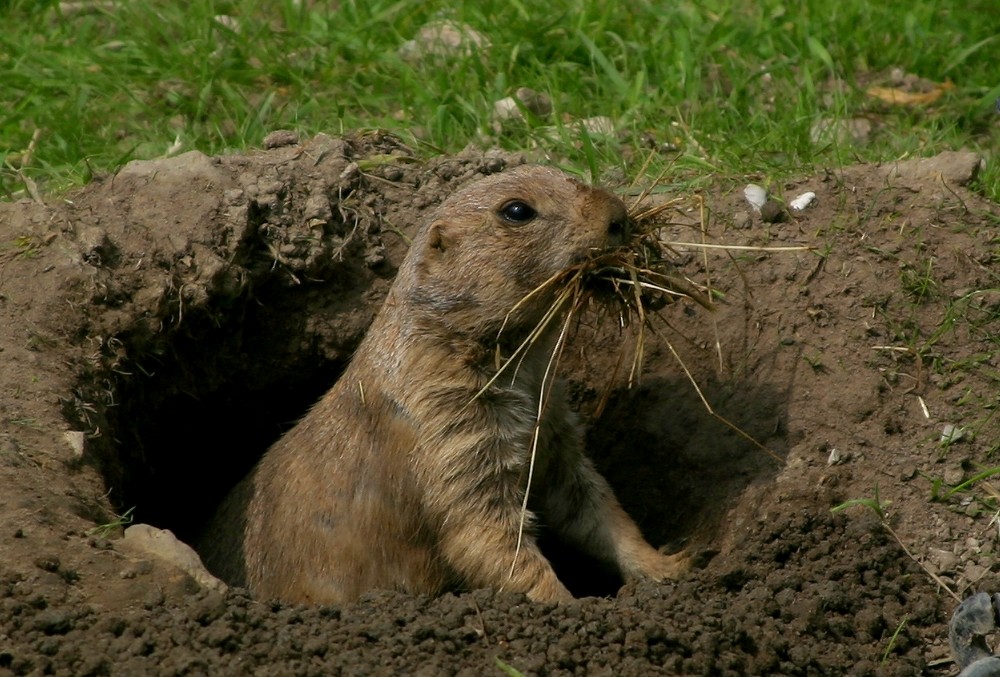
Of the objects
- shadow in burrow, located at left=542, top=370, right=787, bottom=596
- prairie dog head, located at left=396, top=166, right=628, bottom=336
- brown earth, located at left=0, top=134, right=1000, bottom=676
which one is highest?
prairie dog head, located at left=396, top=166, right=628, bottom=336

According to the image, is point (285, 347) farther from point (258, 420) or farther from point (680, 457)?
point (680, 457)

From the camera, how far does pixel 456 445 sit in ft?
16.8

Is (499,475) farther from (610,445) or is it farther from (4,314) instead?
(4,314)

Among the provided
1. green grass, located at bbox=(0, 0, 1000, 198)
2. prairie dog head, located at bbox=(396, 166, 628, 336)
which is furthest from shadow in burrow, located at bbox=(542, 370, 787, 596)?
green grass, located at bbox=(0, 0, 1000, 198)

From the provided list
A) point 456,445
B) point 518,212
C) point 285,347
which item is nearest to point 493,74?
point 285,347

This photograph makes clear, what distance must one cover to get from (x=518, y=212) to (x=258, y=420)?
239cm

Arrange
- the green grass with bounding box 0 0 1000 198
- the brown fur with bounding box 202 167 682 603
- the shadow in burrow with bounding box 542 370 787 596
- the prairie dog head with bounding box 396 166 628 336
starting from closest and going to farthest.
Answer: the prairie dog head with bounding box 396 166 628 336 → the brown fur with bounding box 202 167 682 603 → the shadow in burrow with bounding box 542 370 787 596 → the green grass with bounding box 0 0 1000 198

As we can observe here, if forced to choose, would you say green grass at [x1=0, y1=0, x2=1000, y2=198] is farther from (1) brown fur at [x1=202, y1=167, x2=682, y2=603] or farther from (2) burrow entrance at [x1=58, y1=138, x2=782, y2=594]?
(1) brown fur at [x1=202, y1=167, x2=682, y2=603]

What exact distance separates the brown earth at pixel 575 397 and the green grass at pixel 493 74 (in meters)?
0.73

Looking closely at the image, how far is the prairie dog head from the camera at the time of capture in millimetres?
4914

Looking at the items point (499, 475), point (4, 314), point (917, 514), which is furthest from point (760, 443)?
point (4, 314)

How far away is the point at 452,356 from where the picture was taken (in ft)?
17.0

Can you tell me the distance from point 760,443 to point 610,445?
911 millimetres

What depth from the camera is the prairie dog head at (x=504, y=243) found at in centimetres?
491
